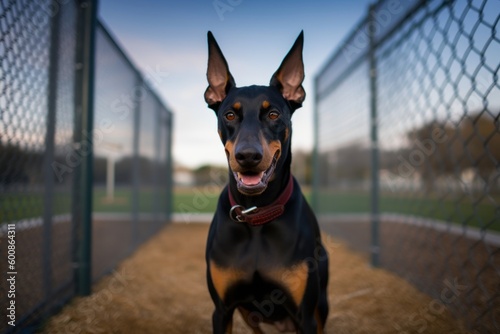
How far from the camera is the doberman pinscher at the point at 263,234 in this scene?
174cm

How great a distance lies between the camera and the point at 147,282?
370cm

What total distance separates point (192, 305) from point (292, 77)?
2.23 m

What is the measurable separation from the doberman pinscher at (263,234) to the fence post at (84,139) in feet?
5.33

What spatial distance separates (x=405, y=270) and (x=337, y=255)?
139cm

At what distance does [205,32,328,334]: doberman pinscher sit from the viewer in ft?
5.71

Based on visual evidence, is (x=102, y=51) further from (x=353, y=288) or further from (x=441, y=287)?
(x=441, y=287)

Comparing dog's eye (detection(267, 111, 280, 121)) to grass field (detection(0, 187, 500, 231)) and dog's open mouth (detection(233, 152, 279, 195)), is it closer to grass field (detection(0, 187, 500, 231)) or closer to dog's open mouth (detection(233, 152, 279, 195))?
dog's open mouth (detection(233, 152, 279, 195))

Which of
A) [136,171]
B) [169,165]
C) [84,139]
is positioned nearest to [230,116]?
[84,139]

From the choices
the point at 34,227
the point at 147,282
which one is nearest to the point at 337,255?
the point at 147,282

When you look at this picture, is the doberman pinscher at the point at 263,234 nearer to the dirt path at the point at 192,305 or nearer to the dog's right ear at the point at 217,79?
the dog's right ear at the point at 217,79

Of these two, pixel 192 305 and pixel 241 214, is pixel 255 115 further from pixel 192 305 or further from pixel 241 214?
pixel 192 305

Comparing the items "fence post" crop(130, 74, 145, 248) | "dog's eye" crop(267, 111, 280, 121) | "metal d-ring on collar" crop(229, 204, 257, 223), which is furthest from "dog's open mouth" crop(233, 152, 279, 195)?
"fence post" crop(130, 74, 145, 248)

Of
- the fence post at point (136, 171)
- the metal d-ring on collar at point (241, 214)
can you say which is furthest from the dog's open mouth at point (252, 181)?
the fence post at point (136, 171)

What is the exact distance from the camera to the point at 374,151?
13.7 ft
